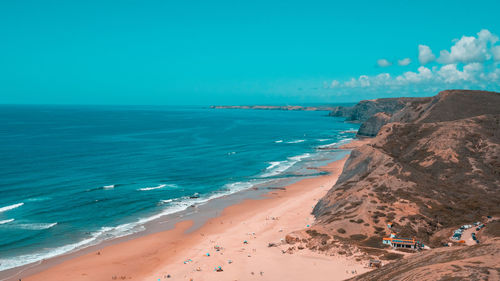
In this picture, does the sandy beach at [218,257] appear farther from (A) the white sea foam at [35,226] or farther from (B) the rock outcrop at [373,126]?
(B) the rock outcrop at [373,126]

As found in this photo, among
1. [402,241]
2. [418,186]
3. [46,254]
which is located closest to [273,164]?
[418,186]

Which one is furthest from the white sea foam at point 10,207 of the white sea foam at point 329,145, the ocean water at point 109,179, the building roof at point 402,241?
the white sea foam at point 329,145

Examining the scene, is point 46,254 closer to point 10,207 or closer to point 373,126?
point 10,207

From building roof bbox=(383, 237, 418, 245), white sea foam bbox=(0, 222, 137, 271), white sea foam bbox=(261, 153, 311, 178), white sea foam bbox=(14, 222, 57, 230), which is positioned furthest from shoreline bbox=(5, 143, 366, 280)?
white sea foam bbox=(261, 153, 311, 178)

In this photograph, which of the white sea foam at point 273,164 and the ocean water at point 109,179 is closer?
the ocean water at point 109,179

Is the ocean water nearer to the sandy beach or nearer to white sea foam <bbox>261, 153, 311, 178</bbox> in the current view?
white sea foam <bbox>261, 153, 311, 178</bbox>

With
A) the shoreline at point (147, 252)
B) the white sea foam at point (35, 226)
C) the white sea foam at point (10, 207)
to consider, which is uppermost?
the white sea foam at point (10, 207)
